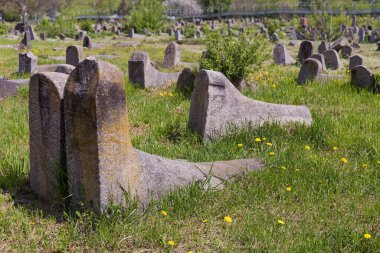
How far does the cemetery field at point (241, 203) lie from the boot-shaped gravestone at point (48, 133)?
7.6 inches

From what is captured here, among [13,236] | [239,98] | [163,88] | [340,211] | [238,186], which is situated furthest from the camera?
[163,88]

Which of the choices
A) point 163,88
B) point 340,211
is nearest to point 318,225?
point 340,211

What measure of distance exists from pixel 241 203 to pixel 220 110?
206 centimetres

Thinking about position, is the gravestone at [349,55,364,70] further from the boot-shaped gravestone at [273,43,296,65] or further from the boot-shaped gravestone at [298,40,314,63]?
the boot-shaped gravestone at [273,43,296,65]

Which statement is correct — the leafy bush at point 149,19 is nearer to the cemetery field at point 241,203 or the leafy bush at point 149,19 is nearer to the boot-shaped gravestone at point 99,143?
the cemetery field at point 241,203

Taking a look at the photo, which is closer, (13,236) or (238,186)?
(13,236)

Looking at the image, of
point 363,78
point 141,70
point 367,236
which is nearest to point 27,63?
point 141,70

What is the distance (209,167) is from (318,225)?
1.18 m

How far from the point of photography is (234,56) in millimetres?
9328

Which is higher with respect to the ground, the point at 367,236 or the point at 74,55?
the point at 74,55

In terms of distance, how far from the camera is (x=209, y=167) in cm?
455

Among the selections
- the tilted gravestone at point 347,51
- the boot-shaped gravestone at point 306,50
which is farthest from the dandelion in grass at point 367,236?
the tilted gravestone at point 347,51

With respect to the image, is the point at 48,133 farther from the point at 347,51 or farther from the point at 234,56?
the point at 347,51

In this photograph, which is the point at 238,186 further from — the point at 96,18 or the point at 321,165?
the point at 96,18
